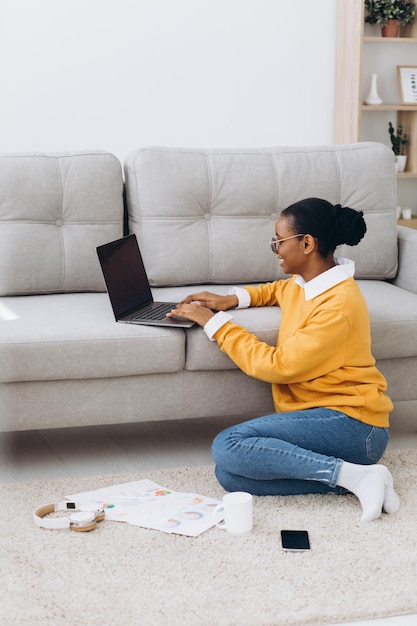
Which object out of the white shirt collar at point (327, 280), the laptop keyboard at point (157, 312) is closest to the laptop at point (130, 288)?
the laptop keyboard at point (157, 312)

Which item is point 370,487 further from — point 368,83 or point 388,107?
point 368,83

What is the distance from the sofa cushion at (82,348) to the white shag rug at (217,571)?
36 cm

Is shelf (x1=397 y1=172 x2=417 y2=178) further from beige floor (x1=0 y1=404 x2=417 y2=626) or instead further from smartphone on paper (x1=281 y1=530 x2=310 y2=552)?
smartphone on paper (x1=281 y1=530 x2=310 y2=552)

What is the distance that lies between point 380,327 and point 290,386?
15.3 inches

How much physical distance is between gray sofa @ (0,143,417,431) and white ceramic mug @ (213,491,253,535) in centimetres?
51

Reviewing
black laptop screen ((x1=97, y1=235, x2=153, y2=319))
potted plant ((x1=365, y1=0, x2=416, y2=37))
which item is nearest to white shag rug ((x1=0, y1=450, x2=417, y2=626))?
black laptop screen ((x1=97, y1=235, x2=153, y2=319))

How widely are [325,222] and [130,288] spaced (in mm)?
677

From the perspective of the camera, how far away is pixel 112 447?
2855 mm

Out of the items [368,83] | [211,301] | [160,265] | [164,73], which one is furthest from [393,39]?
[211,301]

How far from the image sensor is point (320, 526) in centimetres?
224

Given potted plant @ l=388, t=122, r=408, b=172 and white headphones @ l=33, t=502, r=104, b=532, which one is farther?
potted plant @ l=388, t=122, r=408, b=172

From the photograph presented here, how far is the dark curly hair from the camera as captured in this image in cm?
236

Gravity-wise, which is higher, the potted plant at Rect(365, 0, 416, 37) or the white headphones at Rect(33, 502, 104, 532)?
the potted plant at Rect(365, 0, 416, 37)

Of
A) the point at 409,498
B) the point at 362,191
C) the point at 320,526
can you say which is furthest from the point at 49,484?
the point at 362,191
